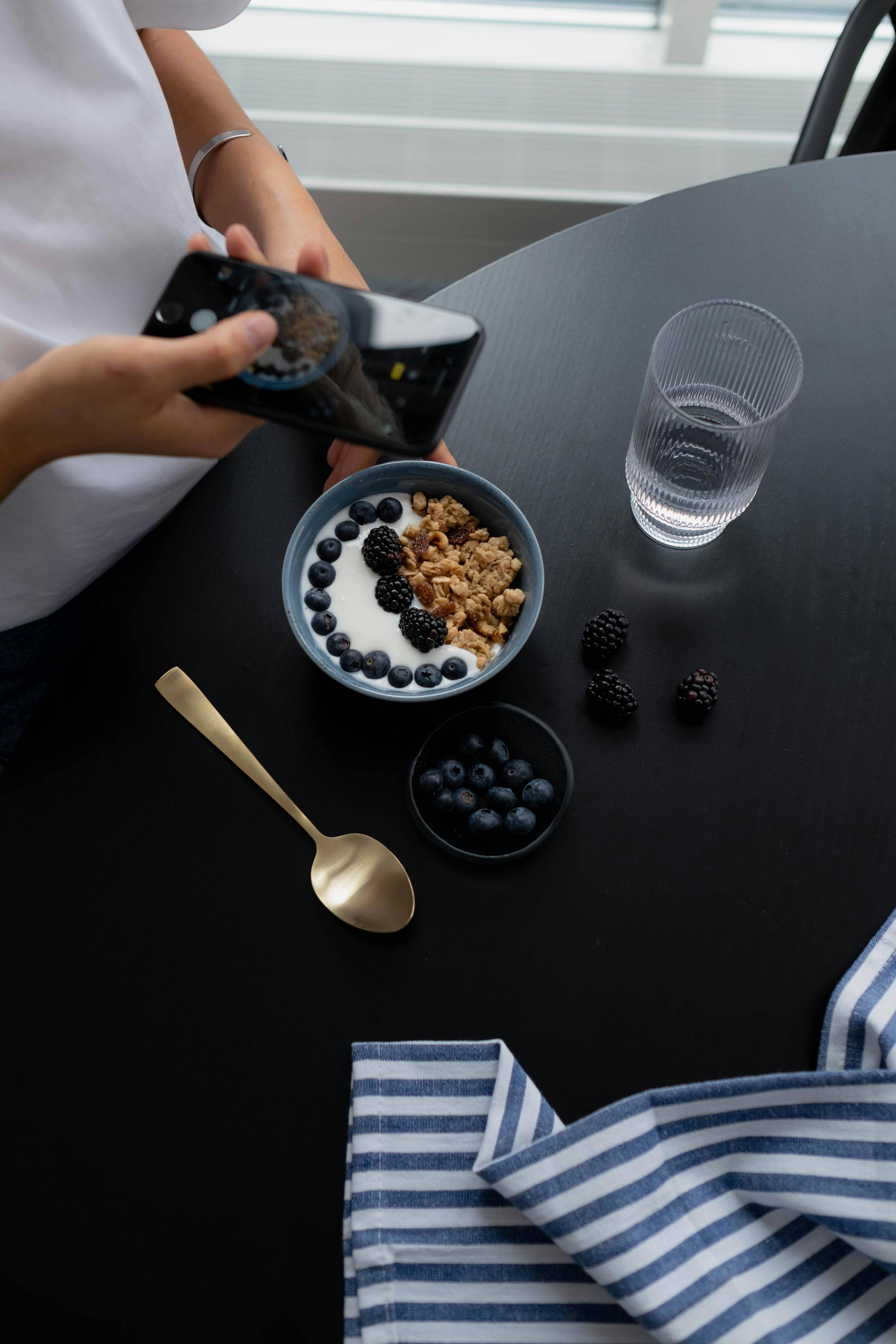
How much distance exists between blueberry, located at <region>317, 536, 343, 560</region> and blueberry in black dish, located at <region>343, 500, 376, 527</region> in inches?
1.4

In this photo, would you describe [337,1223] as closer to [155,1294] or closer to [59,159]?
[155,1294]

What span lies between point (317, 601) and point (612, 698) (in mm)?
302

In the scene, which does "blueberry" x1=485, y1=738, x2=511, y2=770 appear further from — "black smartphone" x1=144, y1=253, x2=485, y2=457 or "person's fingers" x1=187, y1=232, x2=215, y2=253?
"person's fingers" x1=187, y1=232, x2=215, y2=253

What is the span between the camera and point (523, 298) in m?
1.14

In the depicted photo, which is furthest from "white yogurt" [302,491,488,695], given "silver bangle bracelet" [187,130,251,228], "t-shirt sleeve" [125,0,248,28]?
"t-shirt sleeve" [125,0,248,28]

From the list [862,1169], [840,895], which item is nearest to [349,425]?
[840,895]

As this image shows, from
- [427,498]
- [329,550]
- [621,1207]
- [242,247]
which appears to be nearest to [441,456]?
[427,498]

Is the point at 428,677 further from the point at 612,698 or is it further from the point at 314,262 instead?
the point at 314,262

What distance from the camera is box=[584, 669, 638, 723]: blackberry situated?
885 millimetres

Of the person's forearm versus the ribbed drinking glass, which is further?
the person's forearm

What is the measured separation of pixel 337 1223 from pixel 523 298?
1.02 m

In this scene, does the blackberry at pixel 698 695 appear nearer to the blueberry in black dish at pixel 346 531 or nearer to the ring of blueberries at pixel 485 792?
the ring of blueberries at pixel 485 792

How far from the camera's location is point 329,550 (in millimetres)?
896

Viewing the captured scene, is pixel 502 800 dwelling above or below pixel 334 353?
below
